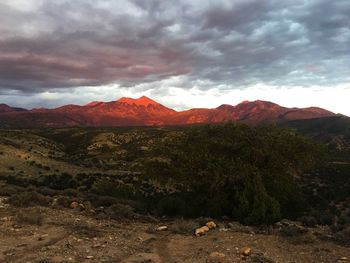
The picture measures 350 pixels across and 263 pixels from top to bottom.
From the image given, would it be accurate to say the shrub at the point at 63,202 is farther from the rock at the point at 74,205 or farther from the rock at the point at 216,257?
the rock at the point at 216,257

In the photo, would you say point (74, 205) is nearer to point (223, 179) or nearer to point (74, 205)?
point (74, 205)

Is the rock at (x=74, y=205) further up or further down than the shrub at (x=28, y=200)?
further down

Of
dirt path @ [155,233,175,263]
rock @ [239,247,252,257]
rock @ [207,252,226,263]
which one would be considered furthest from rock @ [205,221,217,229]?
rock @ [207,252,226,263]

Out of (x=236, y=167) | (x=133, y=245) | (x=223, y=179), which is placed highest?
(x=236, y=167)

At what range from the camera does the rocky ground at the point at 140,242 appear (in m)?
12.1

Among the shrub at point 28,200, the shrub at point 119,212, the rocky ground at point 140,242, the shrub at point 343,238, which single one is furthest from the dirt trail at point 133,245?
the shrub at point 28,200

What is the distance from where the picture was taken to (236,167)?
2306cm

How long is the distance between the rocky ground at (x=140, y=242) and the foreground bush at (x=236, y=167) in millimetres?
4534

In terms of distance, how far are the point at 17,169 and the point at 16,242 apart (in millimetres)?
39278

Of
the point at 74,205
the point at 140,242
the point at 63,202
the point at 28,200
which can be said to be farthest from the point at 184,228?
the point at 28,200

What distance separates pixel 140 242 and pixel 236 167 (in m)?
10.2

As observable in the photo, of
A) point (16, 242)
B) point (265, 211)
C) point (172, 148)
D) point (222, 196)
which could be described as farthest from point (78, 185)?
point (16, 242)

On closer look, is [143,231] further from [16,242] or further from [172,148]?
[172,148]

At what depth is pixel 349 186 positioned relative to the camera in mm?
48000
